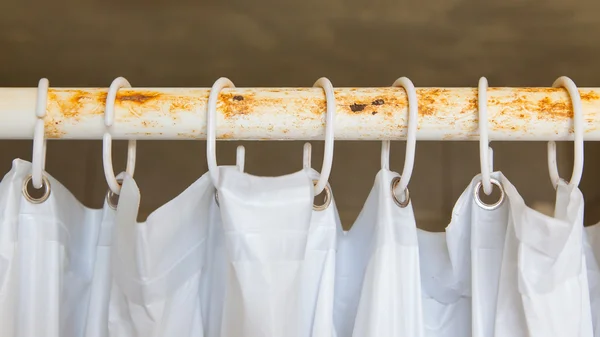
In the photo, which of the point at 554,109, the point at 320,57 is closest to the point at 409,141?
the point at 554,109

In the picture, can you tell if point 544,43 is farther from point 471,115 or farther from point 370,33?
point 471,115

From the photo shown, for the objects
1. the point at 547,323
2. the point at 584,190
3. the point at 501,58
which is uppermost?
the point at 501,58

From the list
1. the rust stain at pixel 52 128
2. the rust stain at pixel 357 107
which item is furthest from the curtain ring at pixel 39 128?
the rust stain at pixel 357 107

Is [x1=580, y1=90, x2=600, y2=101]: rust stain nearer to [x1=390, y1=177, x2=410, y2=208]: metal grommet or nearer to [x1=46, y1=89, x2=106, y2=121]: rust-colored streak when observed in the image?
[x1=390, y1=177, x2=410, y2=208]: metal grommet

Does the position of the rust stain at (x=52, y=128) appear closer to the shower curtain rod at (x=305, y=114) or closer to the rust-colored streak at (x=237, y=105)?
the shower curtain rod at (x=305, y=114)

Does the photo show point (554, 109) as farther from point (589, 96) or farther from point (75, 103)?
point (75, 103)

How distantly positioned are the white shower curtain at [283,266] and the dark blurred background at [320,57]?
407mm

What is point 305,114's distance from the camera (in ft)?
1.53

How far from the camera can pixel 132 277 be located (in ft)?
1.57

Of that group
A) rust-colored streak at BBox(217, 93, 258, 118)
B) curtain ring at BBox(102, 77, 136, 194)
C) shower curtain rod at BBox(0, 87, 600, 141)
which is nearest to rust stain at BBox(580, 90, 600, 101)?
shower curtain rod at BBox(0, 87, 600, 141)

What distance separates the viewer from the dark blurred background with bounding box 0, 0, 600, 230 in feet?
2.97

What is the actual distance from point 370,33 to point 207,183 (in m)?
0.53

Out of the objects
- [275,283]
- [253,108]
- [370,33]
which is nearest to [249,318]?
[275,283]

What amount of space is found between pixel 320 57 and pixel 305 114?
0.52 metres
